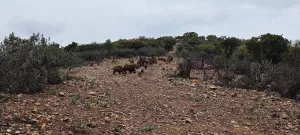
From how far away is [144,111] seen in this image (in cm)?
738

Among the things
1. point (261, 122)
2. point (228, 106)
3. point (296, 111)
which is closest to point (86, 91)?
point (228, 106)

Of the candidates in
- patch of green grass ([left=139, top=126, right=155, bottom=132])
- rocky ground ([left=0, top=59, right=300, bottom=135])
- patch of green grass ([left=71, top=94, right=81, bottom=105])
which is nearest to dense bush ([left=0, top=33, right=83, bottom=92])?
rocky ground ([left=0, top=59, right=300, bottom=135])

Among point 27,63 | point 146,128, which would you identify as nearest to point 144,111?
point 146,128

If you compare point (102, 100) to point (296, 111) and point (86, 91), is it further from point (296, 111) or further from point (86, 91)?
point (296, 111)

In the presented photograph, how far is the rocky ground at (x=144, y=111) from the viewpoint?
5.82 metres

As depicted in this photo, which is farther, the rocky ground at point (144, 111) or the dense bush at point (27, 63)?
the dense bush at point (27, 63)

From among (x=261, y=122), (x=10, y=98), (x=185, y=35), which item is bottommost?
(x=261, y=122)

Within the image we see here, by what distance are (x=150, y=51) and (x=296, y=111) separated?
59.3ft

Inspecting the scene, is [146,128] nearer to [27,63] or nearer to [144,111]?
[144,111]

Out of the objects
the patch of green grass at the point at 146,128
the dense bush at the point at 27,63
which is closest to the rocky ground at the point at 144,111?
the patch of green grass at the point at 146,128

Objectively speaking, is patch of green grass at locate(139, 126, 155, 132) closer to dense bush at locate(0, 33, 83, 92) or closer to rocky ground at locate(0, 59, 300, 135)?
rocky ground at locate(0, 59, 300, 135)

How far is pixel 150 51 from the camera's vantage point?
2562cm

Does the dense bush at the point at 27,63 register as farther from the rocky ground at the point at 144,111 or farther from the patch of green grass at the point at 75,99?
the patch of green grass at the point at 75,99

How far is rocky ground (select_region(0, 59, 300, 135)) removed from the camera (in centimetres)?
582
